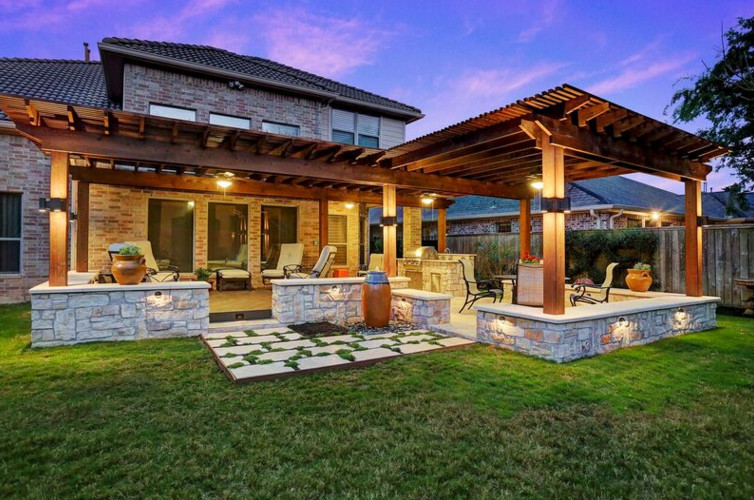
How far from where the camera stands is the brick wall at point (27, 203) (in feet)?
28.9

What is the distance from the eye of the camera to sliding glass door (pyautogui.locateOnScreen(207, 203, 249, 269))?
1031cm

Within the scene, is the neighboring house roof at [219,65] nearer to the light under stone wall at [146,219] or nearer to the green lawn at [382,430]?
the light under stone wall at [146,219]

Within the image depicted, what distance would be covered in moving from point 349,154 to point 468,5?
790 centimetres

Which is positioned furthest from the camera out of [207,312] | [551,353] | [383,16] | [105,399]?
[383,16]

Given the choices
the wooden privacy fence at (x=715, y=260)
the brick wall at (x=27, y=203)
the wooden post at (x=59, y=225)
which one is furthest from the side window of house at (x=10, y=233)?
the wooden privacy fence at (x=715, y=260)

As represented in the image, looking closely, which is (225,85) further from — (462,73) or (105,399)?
(462,73)

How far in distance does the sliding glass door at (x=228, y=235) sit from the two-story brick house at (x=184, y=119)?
0.03m

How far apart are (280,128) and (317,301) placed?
19.1 ft

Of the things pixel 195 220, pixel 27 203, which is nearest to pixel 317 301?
pixel 195 220

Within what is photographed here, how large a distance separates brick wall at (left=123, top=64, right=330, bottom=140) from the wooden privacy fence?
865 cm

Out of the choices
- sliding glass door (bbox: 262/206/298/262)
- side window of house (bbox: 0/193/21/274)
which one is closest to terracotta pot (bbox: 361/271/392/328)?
sliding glass door (bbox: 262/206/298/262)

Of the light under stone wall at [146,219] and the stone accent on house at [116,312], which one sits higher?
the light under stone wall at [146,219]

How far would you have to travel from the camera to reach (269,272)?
9.52 metres

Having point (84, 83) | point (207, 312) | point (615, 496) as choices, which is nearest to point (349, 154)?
point (207, 312)
